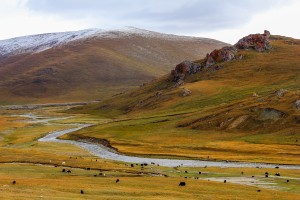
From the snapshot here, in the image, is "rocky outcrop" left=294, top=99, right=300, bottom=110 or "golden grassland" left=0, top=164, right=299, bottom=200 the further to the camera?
"rocky outcrop" left=294, top=99, right=300, bottom=110

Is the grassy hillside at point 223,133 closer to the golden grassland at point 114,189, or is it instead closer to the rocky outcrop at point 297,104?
the rocky outcrop at point 297,104

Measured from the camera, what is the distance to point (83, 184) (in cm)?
4719

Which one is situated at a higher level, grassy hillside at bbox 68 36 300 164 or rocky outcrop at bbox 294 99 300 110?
rocky outcrop at bbox 294 99 300 110

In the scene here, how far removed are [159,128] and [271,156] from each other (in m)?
61.9

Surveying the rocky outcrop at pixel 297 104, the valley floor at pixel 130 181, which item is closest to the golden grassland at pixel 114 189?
the valley floor at pixel 130 181

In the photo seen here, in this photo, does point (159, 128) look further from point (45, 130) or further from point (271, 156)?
point (271, 156)

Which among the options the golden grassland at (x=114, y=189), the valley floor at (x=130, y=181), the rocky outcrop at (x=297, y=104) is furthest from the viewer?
the rocky outcrop at (x=297, y=104)

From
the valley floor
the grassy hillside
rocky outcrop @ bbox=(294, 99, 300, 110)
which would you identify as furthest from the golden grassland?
rocky outcrop @ bbox=(294, 99, 300, 110)

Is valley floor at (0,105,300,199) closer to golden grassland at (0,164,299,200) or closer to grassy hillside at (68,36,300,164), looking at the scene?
golden grassland at (0,164,299,200)

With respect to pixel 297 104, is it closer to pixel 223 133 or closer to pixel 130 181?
pixel 223 133

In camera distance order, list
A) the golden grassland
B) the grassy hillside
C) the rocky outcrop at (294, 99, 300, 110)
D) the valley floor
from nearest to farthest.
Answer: the golden grassland
the valley floor
the grassy hillside
the rocky outcrop at (294, 99, 300, 110)

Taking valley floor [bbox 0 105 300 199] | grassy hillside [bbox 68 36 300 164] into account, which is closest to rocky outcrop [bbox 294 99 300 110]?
grassy hillside [bbox 68 36 300 164]

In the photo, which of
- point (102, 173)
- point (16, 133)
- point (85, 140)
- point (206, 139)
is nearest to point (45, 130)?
point (16, 133)

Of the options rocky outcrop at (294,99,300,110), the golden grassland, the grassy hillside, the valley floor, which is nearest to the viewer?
the golden grassland
